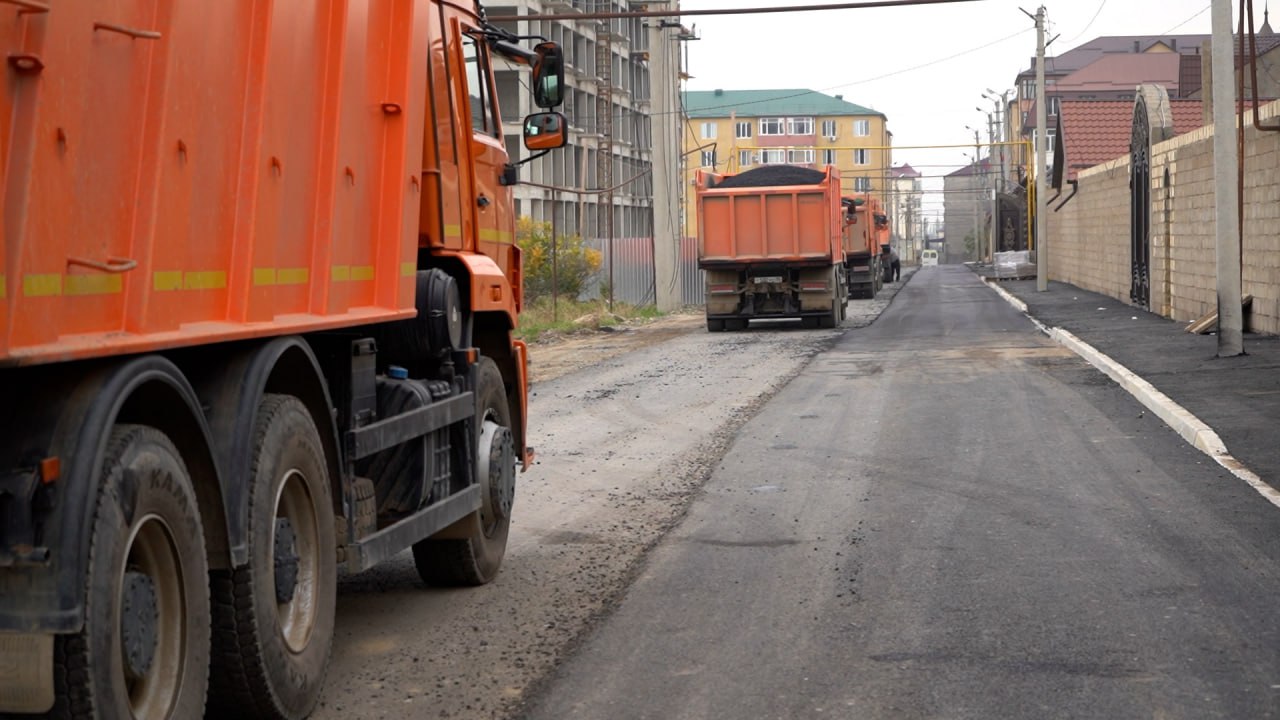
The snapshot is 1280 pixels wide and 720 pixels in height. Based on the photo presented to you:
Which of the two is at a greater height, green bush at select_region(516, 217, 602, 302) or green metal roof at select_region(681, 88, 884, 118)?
green metal roof at select_region(681, 88, 884, 118)

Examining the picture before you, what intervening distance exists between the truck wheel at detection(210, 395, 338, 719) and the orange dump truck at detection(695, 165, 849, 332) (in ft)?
80.5

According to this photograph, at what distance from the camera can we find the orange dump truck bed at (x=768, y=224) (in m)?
30.2

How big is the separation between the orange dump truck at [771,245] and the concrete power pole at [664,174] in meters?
9.90

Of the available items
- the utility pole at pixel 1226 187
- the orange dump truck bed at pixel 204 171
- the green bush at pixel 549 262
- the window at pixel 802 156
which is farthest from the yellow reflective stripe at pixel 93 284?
the window at pixel 802 156

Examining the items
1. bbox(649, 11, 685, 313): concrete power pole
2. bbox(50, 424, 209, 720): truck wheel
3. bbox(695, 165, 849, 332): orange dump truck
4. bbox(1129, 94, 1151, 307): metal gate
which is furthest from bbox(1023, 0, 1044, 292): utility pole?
bbox(50, 424, 209, 720): truck wheel

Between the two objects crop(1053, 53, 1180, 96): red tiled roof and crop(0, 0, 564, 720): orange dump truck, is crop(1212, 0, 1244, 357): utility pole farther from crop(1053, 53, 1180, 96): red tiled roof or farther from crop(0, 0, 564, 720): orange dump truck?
crop(1053, 53, 1180, 96): red tiled roof

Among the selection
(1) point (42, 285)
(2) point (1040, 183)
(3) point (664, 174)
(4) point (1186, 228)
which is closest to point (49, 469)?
(1) point (42, 285)

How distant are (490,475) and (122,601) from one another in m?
3.63

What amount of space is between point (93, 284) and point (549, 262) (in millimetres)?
35419

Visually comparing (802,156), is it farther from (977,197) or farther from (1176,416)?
(1176,416)

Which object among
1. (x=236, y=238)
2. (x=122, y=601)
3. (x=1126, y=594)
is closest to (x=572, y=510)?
(x=1126, y=594)

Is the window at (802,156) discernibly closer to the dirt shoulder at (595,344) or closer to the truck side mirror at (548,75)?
the dirt shoulder at (595,344)

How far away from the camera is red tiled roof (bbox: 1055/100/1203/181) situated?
57.1 m

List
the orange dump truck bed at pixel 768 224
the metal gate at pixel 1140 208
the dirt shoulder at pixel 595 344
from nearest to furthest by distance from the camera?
1. the dirt shoulder at pixel 595 344
2. the orange dump truck bed at pixel 768 224
3. the metal gate at pixel 1140 208
